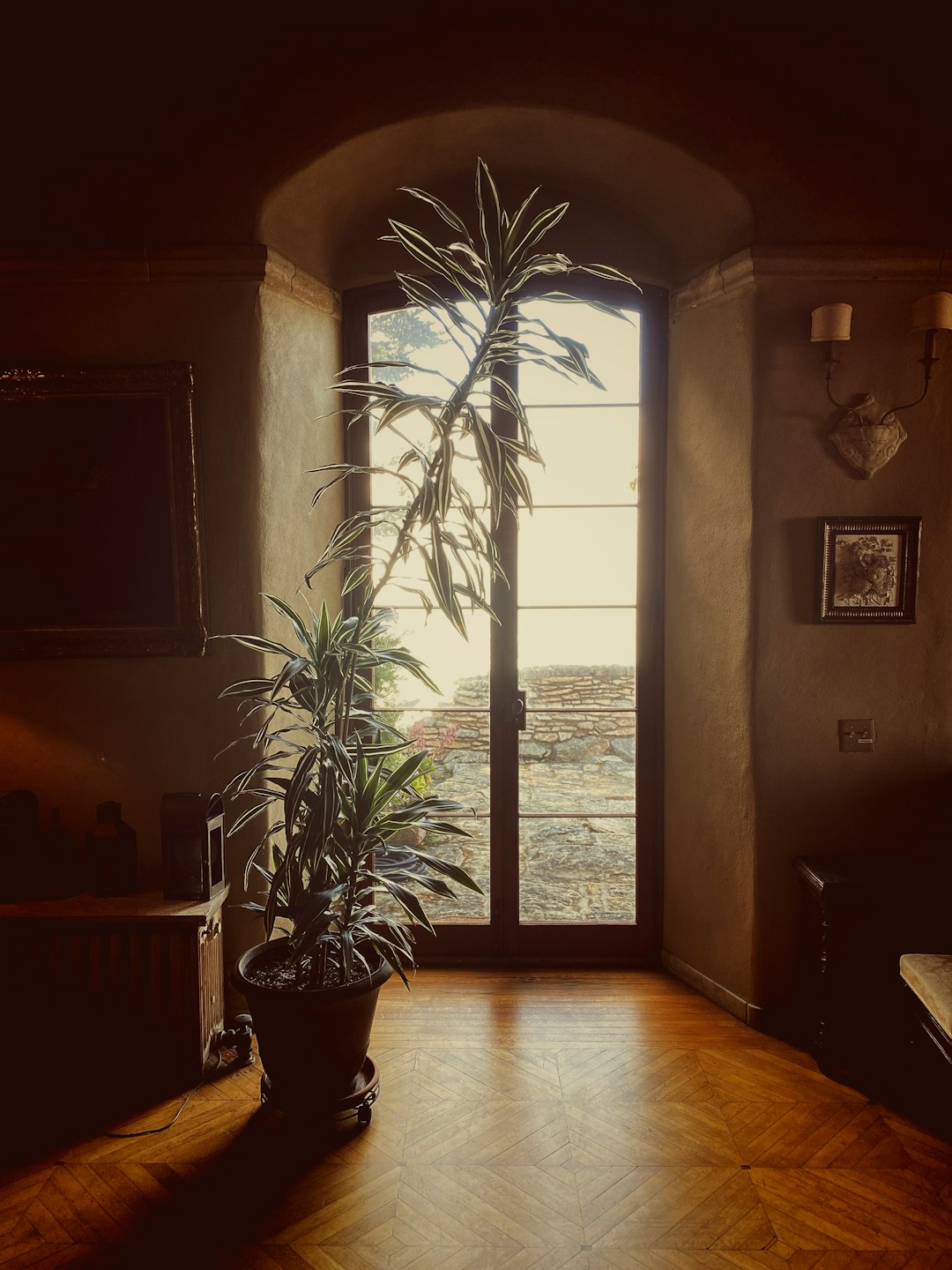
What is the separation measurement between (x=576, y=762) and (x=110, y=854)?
6.09 ft

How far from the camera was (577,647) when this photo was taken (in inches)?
135

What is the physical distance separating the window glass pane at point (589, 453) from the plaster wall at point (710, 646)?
17cm

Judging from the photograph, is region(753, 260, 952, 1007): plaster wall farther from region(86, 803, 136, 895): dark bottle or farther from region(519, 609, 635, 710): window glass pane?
region(86, 803, 136, 895): dark bottle

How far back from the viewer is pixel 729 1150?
2.30 m

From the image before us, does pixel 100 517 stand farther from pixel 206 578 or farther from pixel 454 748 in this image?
pixel 454 748

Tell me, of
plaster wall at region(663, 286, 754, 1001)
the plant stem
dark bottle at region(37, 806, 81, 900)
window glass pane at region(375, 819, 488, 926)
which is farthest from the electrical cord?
plaster wall at region(663, 286, 754, 1001)

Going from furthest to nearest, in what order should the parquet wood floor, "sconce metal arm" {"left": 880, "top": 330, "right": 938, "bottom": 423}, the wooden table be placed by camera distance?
"sconce metal arm" {"left": 880, "top": 330, "right": 938, "bottom": 423} → the wooden table → the parquet wood floor

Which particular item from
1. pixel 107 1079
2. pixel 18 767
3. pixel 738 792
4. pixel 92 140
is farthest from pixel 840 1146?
pixel 92 140

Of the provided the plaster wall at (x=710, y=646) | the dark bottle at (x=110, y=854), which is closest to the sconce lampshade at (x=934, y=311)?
the plaster wall at (x=710, y=646)

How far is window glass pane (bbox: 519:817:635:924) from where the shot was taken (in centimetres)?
348

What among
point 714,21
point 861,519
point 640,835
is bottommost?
point 640,835

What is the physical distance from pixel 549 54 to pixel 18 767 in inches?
126

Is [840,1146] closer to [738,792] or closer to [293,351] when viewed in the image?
[738,792]

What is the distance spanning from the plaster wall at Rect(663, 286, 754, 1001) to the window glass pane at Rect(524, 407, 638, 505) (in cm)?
17
